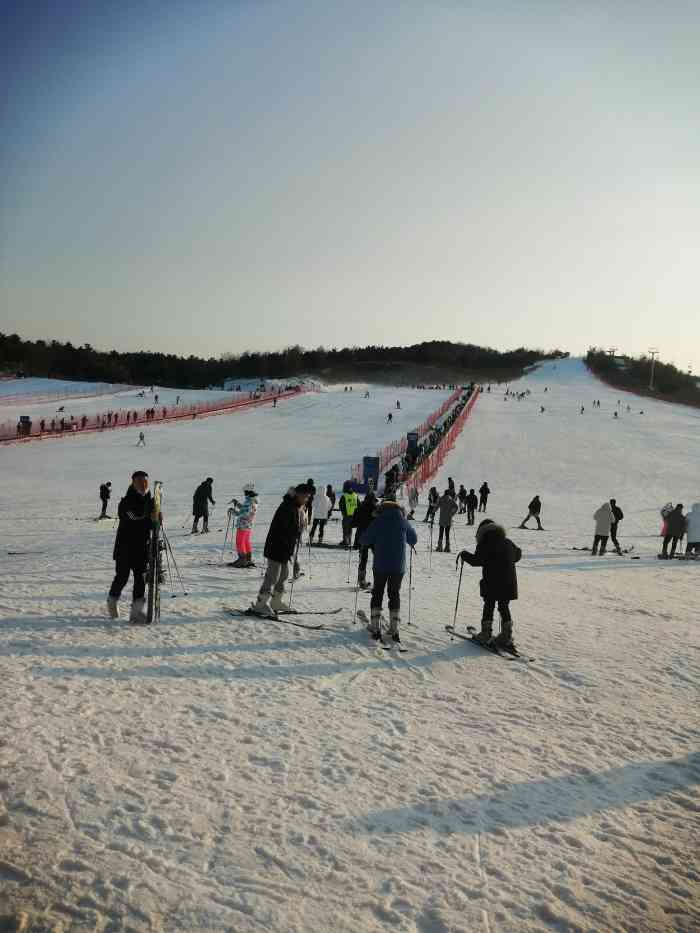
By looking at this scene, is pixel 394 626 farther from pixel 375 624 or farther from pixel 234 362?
pixel 234 362

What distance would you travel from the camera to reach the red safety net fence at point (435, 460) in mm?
24102

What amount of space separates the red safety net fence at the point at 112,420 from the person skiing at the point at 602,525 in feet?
96.2

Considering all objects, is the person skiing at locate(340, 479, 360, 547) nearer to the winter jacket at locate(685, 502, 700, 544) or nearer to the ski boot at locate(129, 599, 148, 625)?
the ski boot at locate(129, 599, 148, 625)

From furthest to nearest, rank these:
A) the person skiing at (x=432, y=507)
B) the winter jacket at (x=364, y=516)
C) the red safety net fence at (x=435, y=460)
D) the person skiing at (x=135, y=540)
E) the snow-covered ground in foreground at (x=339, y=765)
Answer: the red safety net fence at (x=435, y=460)
the person skiing at (x=432, y=507)
the winter jacket at (x=364, y=516)
the person skiing at (x=135, y=540)
the snow-covered ground in foreground at (x=339, y=765)

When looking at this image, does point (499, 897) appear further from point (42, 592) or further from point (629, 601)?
point (629, 601)

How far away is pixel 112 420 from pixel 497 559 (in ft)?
131

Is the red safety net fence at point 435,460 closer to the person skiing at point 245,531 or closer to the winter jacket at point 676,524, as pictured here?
the winter jacket at point 676,524

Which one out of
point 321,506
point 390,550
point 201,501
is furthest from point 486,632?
point 201,501

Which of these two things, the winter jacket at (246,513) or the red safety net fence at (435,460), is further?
the red safety net fence at (435,460)

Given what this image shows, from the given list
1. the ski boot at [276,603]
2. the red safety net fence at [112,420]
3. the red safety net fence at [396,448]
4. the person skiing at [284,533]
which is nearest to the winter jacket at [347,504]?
the ski boot at [276,603]

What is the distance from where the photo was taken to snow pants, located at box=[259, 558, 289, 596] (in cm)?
705

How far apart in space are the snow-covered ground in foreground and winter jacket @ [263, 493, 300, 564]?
78 centimetres

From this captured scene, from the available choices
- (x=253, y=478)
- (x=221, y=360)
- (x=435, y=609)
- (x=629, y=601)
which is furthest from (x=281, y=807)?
(x=221, y=360)

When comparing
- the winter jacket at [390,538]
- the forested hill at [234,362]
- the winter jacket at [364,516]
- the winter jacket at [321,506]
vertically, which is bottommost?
the winter jacket at [321,506]
